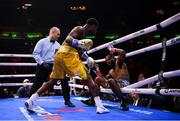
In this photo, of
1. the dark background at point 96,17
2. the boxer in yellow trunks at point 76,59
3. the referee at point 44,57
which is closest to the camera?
the boxer in yellow trunks at point 76,59

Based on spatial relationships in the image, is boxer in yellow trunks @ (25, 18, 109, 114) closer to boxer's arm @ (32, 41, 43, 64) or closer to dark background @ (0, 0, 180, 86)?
boxer's arm @ (32, 41, 43, 64)

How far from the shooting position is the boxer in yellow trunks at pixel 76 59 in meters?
3.16

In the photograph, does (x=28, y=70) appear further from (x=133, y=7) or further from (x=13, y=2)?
(x=133, y=7)

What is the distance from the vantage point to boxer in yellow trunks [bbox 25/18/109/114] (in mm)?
3160

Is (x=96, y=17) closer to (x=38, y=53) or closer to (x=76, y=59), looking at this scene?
(x=38, y=53)

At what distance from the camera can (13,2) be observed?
15.4 metres

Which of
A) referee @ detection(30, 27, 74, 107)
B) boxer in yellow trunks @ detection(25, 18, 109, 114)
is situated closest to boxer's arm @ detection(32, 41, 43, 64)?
referee @ detection(30, 27, 74, 107)

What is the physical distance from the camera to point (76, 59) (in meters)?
3.28

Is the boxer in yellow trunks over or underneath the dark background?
underneath

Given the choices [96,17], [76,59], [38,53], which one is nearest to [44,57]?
[38,53]

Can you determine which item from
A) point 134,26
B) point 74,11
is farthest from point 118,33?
point 74,11

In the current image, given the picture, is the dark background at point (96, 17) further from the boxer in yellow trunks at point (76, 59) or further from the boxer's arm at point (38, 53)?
the boxer in yellow trunks at point (76, 59)

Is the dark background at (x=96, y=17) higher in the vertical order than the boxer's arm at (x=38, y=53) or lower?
higher

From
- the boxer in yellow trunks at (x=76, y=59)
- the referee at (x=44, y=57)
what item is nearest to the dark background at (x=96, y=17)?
the referee at (x=44, y=57)
